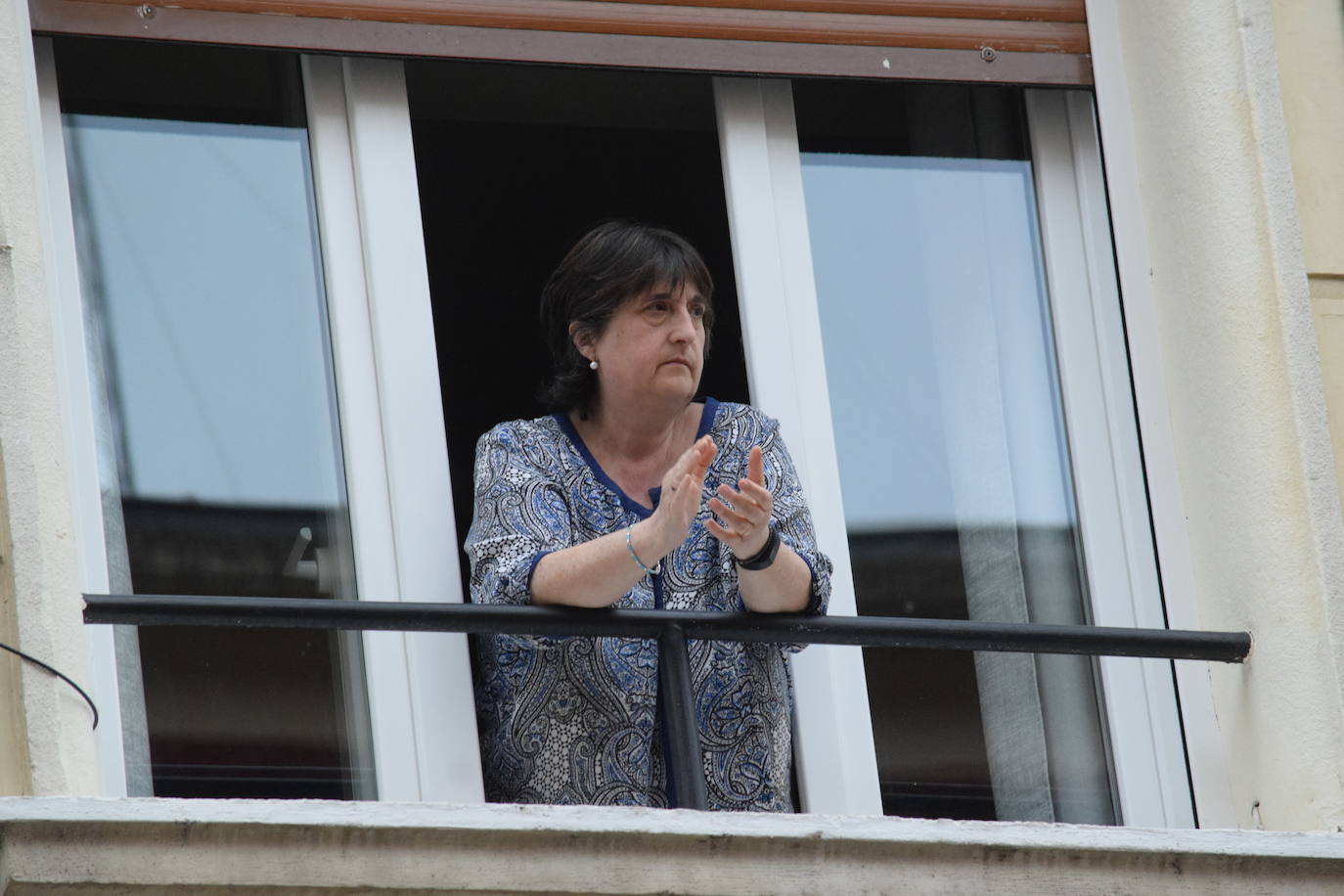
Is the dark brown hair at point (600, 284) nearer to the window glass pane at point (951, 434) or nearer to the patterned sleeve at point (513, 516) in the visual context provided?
the patterned sleeve at point (513, 516)

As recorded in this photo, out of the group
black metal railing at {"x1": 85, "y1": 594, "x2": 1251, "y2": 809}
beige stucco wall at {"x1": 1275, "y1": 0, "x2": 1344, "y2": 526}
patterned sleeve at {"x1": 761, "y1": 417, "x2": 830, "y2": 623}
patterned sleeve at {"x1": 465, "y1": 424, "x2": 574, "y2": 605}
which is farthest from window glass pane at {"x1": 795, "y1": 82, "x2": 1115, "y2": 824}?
patterned sleeve at {"x1": 465, "y1": 424, "x2": 574, "y2": 605}

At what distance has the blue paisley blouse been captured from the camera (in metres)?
4.57

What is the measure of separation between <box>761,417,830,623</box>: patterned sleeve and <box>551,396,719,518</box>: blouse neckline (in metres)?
0.13

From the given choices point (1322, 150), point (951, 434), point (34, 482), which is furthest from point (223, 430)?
point (1322, 150)

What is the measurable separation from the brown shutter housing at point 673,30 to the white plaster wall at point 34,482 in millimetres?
412

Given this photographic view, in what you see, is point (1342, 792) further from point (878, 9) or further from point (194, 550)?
point (194, 550)

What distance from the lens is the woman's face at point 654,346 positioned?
15.6 ft

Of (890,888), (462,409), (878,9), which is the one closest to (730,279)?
(462,409)

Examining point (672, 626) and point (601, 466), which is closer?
point (672, 626)

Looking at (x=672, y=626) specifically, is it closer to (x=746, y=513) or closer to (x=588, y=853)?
(x=746, y=513)

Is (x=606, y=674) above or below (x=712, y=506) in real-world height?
below

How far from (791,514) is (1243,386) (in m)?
0.94

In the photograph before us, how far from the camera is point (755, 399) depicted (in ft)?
16.4

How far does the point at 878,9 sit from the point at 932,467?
0.96 metres
